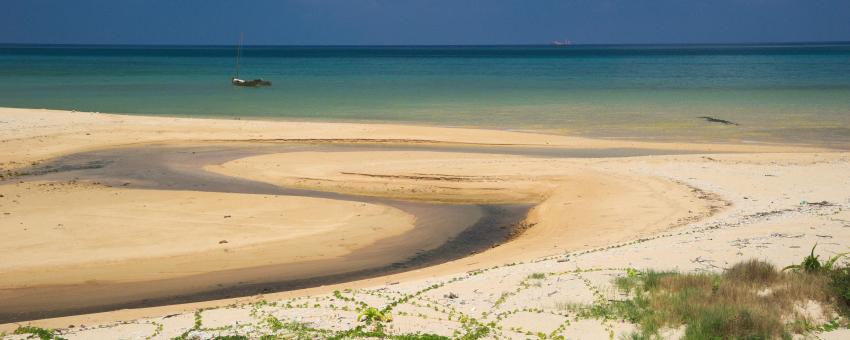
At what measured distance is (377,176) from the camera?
1878 cm

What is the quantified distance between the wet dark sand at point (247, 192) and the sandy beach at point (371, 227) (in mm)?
48

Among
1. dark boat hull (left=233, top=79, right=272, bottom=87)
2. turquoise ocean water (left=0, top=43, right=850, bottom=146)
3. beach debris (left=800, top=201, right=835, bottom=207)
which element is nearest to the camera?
beach debris (left=800, top=201, right=835, bottom=207)

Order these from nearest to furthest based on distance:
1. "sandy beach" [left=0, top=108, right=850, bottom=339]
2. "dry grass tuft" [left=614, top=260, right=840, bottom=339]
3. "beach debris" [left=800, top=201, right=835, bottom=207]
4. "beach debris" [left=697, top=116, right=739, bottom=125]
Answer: "dry grass tuft" [left=614, top=260, right=840, bottom=339], "sandy beach" [left=0, top=108, right=850, bottom=339], "beach debris" [left=800, top=201, right=835, bottom=207], "beach debris" [left=697, top=116, right=739, bottom=125]

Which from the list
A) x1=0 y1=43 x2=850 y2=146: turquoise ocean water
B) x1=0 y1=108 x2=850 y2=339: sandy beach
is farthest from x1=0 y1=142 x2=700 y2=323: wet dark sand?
x1=0 y1=43 x2=850 y2=146: turquoise ocean water

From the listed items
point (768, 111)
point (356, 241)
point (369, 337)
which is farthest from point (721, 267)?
point (768, 111)

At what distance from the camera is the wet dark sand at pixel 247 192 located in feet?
34.1

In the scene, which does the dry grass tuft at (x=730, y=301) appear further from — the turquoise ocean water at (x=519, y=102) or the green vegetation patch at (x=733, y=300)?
the turquoise ocean water at (x=519, y=102)

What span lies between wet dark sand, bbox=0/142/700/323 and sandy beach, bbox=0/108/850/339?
0.05 metres

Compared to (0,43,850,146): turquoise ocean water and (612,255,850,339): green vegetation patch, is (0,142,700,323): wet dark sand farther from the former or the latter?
(0,43,850,146): turquoise ocean water

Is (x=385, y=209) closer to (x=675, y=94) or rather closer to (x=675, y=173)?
(x=675, y=173)

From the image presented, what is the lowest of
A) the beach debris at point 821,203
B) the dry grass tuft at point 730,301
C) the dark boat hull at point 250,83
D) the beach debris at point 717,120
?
the beach debris at point 821,203

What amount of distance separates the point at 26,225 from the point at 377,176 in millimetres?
7531

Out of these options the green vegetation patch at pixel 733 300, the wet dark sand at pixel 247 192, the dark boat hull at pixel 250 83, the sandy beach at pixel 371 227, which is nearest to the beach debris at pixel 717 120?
the sandy beach at pixel 371 227

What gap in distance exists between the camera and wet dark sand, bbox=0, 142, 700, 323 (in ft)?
34.1
